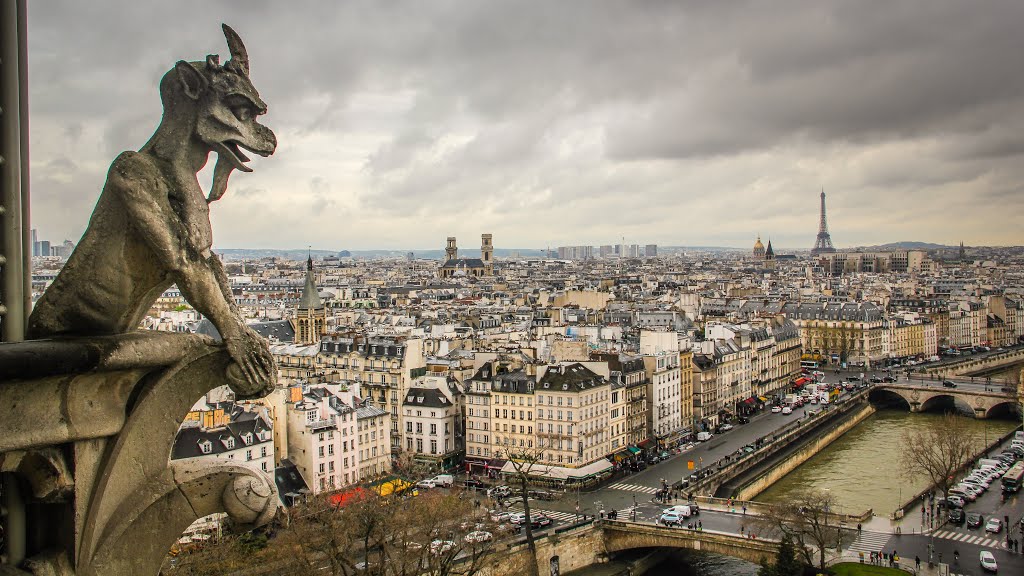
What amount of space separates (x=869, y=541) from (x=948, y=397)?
39797mm

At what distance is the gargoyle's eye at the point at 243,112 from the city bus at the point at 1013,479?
42982mm

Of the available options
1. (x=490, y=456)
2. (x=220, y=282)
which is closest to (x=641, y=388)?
(x=490, y=456)

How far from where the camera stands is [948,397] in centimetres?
6794

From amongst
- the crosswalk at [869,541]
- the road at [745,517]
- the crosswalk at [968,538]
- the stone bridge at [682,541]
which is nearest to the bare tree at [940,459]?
the road at [745,517]

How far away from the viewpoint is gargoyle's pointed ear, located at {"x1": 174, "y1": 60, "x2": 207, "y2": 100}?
380 cm

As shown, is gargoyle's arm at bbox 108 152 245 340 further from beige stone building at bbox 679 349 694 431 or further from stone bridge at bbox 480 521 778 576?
beige stone building at bbox 679 349 694 431

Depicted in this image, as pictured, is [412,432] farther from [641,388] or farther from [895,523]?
[895,523]

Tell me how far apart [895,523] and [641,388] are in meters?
16.8

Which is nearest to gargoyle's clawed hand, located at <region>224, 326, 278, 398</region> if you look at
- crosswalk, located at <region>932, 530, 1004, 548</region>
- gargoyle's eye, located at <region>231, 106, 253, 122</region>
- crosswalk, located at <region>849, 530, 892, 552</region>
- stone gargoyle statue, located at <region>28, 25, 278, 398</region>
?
stone gargoyle statue, located at <region>28, 25, 278, 398</region>

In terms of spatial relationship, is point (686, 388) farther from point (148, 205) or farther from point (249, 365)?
point (148, 205)

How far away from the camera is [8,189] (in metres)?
3.62

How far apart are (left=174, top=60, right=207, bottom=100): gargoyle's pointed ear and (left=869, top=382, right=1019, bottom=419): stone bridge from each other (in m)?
65.0

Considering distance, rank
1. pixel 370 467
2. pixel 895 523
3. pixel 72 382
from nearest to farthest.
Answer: pixel 72 382 < pixel 895 523 < pixel 370 467

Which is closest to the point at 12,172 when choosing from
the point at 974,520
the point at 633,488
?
the point at 974,520
